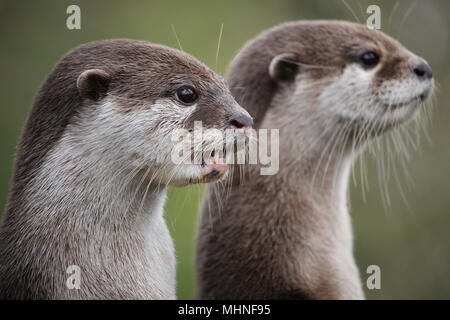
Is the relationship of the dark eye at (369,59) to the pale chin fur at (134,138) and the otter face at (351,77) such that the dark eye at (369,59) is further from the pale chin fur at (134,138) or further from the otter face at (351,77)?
the pale chin fur at (134,138)

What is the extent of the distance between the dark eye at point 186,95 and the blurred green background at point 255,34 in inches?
68.7

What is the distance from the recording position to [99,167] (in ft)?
11.3

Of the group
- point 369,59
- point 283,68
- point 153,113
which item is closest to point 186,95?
point 153,113

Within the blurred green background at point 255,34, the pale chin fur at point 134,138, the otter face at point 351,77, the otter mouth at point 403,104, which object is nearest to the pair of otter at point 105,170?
the pale chin fur at point 134,138

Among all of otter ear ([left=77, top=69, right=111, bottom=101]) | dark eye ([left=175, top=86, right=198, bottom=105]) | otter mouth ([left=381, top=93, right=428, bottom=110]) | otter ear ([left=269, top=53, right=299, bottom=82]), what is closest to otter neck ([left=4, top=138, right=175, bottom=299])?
otter ear ([left=77, top=69, right=111, bottom=101])

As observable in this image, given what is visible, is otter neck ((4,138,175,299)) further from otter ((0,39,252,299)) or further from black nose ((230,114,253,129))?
black nose ((230,114,253,129))

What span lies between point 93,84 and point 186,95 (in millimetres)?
376

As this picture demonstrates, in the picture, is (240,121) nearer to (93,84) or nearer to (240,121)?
(240,121)

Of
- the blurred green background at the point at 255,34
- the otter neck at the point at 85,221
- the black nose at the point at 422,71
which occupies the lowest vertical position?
the otter neck at the point at 85,221

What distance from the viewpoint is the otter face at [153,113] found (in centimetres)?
344

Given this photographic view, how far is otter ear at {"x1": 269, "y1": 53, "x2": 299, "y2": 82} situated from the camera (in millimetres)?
4664

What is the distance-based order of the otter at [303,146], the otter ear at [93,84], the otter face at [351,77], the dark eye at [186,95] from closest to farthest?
the otter ear at [93,84] < the dark eye at [186,95] < the otter at [303,146] < the otter face at [351,77]

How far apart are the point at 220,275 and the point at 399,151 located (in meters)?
1.23
